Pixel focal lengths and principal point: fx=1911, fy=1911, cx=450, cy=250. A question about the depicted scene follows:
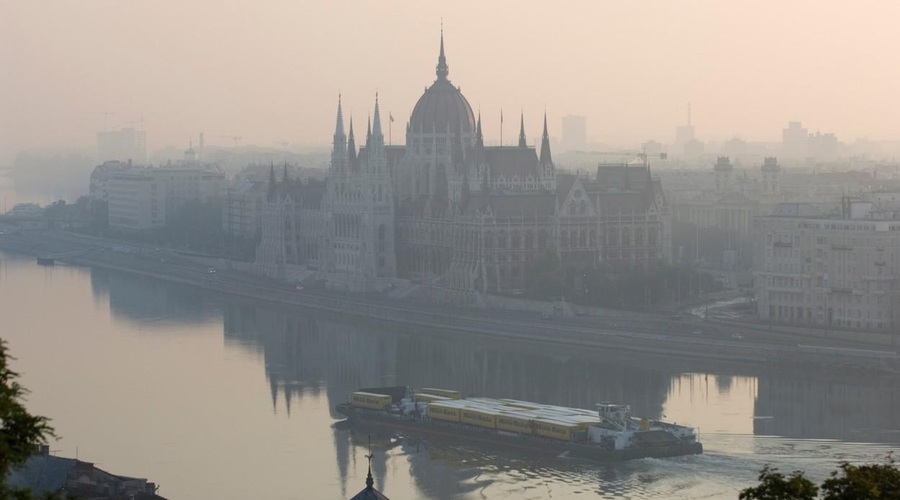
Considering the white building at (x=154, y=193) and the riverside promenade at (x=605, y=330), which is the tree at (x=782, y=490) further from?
the white building at (x=154, y=193)

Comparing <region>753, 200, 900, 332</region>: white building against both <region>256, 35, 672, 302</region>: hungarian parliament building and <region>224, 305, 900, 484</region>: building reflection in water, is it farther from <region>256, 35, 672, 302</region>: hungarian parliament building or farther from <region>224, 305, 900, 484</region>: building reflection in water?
<region>256, 35, 672, 302</region>: hungarian parliament building

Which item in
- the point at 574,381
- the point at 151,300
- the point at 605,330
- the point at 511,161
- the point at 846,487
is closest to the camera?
the point at 846,487

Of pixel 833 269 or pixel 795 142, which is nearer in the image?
pixel 833 269

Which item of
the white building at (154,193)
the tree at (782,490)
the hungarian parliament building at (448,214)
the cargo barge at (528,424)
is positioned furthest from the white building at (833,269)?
the white building at (154,193)

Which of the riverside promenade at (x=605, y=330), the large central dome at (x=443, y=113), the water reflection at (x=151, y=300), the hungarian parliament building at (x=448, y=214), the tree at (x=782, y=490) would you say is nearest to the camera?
the tree at (x=782, y=490)

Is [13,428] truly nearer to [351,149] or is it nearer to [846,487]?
[846,487]

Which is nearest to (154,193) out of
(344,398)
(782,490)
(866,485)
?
(344,398)
